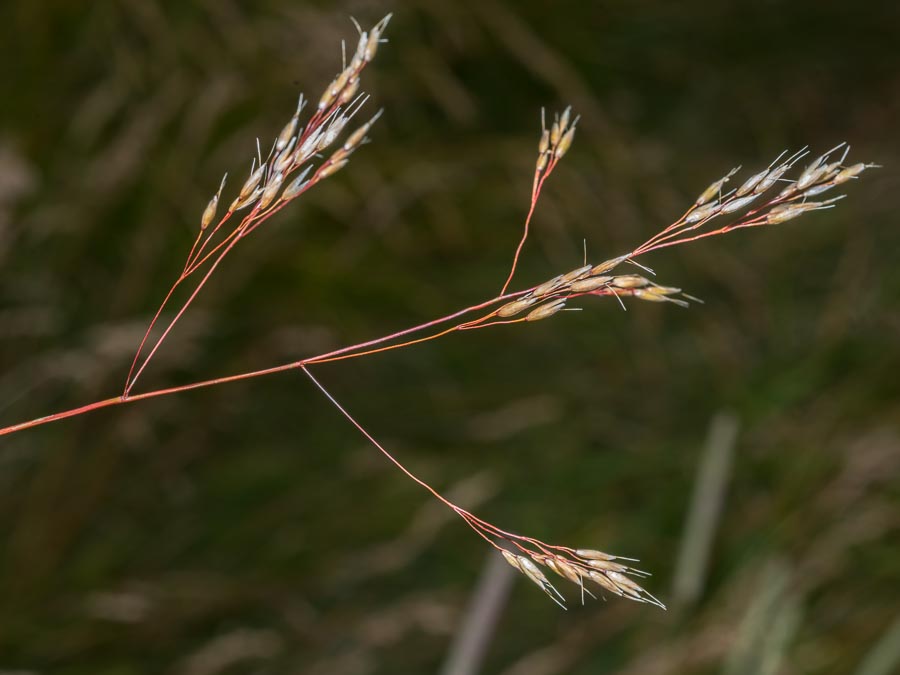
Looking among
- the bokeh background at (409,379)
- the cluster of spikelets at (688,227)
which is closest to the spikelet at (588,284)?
the cluster of spikelets at (688,227)

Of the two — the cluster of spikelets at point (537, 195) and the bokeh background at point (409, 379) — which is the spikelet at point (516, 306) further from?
the bokeh background at point (409, 379)

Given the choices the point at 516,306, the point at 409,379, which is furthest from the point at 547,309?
the point at 409,379

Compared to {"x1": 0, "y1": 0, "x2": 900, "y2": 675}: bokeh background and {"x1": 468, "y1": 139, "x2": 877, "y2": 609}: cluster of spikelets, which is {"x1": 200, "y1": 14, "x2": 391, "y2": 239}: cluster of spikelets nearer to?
{"x1": 468, "y1": 139, "x2": 877, "y2": 609}: cluster of spikelets

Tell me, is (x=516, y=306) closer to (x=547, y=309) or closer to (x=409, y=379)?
(x=547, y=309)

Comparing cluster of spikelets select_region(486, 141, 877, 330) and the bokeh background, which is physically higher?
cluster of spikelets select_region(486, 141, 877, 330)

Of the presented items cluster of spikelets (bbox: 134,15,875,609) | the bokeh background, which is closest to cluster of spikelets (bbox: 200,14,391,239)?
cluster of spikelets (bbox: 134,15,875,609)

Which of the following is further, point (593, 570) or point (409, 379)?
point (409, 379)

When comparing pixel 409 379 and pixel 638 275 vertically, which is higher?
pixel 638 275

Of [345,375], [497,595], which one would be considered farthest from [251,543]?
[497,595]

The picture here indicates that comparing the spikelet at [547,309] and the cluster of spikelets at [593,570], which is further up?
the spikelet at [547,309]
